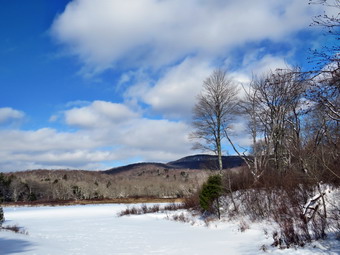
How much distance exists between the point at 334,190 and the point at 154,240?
8647 mm

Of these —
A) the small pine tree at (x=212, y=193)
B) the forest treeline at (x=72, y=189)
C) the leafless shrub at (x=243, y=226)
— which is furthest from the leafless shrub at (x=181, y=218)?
the forest treeline at (x=72, y=189)

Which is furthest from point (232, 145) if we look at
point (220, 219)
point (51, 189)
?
point (51, 189)

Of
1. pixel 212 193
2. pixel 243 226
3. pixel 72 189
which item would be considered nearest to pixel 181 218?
pixel 212 193

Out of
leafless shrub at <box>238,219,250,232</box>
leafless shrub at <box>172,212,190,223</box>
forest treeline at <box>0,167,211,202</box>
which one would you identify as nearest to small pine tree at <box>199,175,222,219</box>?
leafless shrub at <box>172,212,190,223</box>

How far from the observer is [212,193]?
72.9 ft

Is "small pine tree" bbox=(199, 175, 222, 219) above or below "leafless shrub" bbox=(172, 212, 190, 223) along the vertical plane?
above

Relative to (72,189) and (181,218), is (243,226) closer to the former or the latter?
(181,218)

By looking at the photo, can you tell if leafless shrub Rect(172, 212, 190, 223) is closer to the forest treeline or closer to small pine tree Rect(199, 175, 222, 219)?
small pine tree Rect(199, 175, 222, 219)

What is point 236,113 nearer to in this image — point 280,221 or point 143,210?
point 280,221

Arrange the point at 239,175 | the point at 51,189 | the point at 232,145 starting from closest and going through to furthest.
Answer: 1. the point at 239,175
2. the point at 232,145
3. the point at 51,189

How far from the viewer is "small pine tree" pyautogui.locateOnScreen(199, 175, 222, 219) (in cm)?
2194

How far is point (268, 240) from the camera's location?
1246 centimetres

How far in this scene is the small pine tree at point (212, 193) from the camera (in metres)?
21.9

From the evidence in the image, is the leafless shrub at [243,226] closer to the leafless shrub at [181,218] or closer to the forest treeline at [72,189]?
the leafless shrub at [181,218]
